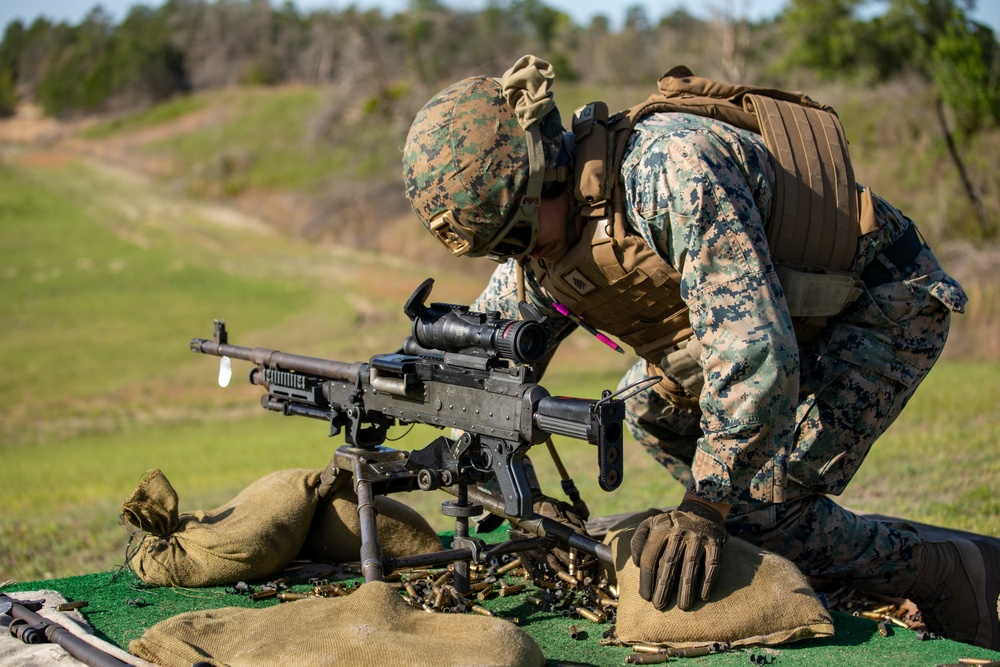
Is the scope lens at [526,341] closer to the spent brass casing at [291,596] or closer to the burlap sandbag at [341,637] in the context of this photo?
the burlap sandbag at [341,637]

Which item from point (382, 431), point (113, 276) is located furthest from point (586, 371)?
point (113, 276)

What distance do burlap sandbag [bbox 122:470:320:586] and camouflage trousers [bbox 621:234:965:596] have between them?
7.12 feet

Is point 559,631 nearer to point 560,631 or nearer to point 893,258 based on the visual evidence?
point 560,631

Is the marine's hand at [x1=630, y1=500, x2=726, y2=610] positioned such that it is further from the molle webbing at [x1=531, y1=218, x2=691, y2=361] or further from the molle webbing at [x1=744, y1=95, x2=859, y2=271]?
the molle webbing at [x1=744, y1=95, x2=859, y2=271]

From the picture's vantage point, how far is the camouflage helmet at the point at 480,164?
405 centimetres

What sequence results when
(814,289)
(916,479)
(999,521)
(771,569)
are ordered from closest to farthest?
(771,569)
(814,289)
(999,521)
(916,479)

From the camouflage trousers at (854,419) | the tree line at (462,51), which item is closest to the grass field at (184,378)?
the camouflage trousers at (854,419)

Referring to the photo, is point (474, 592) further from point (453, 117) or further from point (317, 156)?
point (317, 156)

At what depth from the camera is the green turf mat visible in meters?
3.65

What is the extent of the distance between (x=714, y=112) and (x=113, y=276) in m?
30.4

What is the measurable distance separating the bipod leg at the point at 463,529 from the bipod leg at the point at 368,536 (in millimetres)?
308

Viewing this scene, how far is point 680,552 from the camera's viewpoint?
12.0 feet

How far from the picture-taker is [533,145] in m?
4.02

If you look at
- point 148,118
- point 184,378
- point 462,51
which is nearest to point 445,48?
point 462,51
